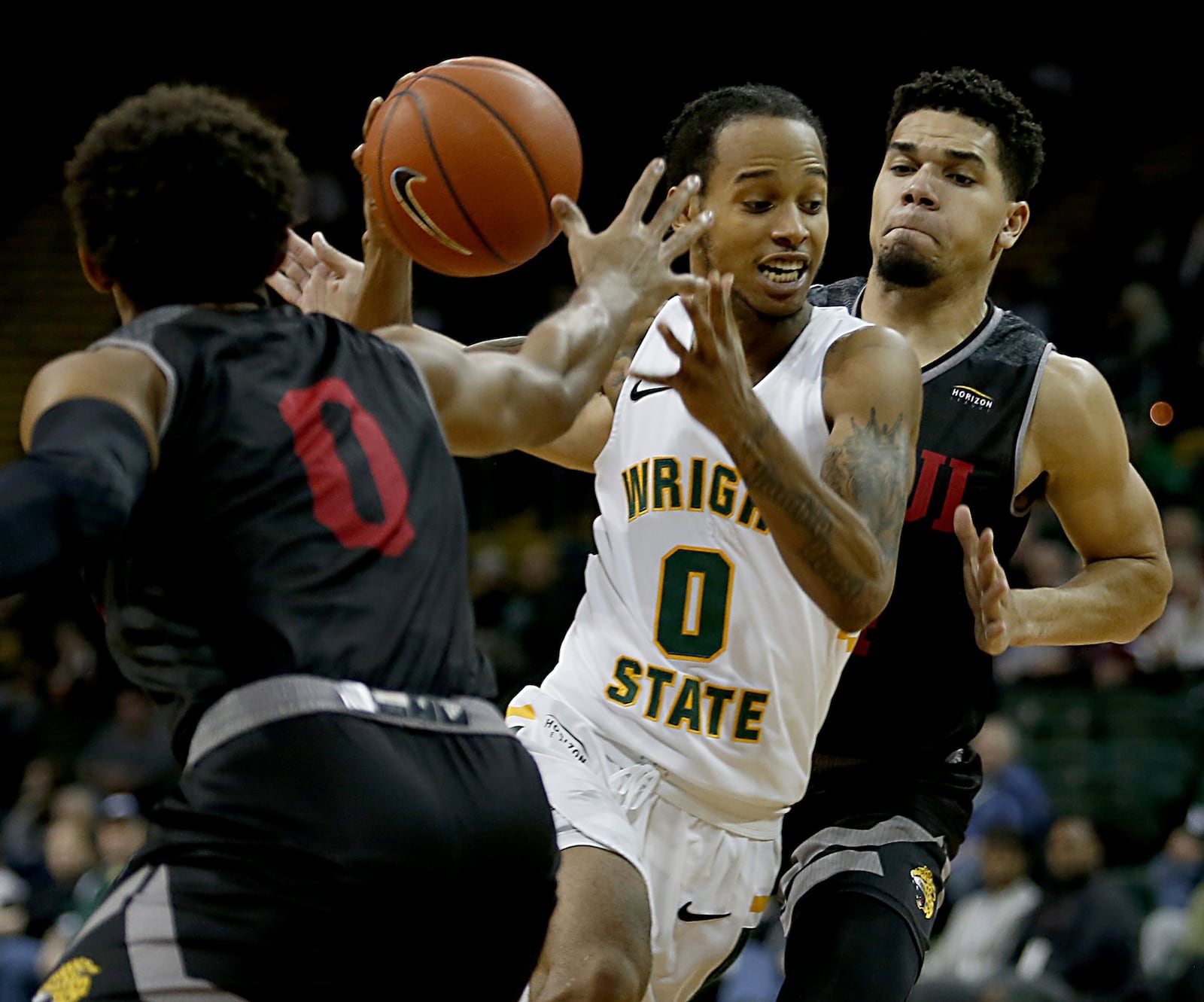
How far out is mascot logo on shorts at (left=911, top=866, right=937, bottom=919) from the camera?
14.7 feet

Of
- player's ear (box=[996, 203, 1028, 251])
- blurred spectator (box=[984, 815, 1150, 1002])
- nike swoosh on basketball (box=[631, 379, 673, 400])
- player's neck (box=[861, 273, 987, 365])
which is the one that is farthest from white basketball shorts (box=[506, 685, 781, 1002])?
blurred spectator (box=[984, 815, 1150, 1002])

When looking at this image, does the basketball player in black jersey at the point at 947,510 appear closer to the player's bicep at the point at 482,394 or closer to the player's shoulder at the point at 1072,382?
the player's shoulder at the point at 1072,382

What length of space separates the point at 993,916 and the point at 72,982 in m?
7.03

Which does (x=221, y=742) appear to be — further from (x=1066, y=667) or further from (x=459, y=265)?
(x=1066, y=667)

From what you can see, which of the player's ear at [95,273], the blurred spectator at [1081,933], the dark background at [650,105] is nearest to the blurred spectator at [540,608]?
the dark background at [650,105]

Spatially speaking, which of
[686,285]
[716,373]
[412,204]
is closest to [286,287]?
[412,204]

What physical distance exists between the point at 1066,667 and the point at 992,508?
6103mm

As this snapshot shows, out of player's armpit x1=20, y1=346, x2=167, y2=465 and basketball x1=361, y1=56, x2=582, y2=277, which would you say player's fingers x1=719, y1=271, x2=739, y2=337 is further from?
player's armpit x1=20, y1=346, x2=167, y2=465

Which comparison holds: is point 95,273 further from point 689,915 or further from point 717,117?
point 689,915

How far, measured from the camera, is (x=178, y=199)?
112 inches

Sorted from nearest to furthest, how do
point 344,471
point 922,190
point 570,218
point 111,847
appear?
point 344,471 < point 570,218 < point 922,190 < point 111,847

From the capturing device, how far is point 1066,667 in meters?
10.6

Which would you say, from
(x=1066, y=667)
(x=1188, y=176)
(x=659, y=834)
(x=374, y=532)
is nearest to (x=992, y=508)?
(x=659, y=834)

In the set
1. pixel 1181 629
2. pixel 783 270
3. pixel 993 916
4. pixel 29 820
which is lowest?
pixel 29 820
